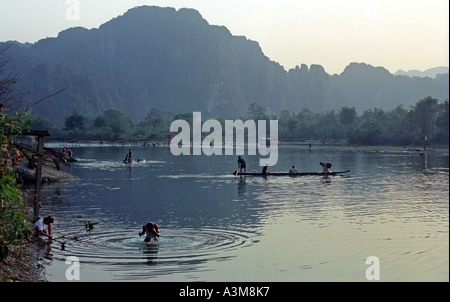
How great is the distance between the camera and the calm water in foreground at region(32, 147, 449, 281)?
17172mm

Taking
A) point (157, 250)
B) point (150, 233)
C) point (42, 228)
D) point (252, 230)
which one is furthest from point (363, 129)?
point (42, 228)

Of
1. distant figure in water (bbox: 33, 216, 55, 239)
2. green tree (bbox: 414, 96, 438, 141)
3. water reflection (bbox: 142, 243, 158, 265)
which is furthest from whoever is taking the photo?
green tree (bbox: 414, 96, 438, 141)

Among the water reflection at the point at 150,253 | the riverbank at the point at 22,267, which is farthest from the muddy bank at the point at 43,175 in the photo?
the riverbank at the point at 22,267

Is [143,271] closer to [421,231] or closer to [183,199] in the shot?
[421,231]

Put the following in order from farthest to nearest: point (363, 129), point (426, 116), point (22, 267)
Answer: point (363, 129) → point (426, 116) → point (22, 267)

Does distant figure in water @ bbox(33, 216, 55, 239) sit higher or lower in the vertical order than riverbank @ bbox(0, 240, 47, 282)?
higher

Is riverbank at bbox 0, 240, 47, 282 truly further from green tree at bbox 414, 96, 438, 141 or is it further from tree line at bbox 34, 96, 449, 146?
green tree at bbox 414, 96, 438, 141

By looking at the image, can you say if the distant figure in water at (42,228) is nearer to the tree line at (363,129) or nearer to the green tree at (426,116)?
the tree line at (363,129)

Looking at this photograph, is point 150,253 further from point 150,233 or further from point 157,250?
point 150,233

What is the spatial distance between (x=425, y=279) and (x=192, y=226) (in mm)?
11678

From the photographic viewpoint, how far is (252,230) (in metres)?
24.6

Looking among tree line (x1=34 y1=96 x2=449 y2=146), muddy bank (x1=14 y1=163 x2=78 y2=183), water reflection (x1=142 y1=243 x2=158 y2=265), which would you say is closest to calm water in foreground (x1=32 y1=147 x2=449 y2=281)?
water reflection (x1=142 y1=243 x2=158 y2=265)

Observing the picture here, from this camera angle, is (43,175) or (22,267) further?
(43,175)

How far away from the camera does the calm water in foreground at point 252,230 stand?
56.3ft
